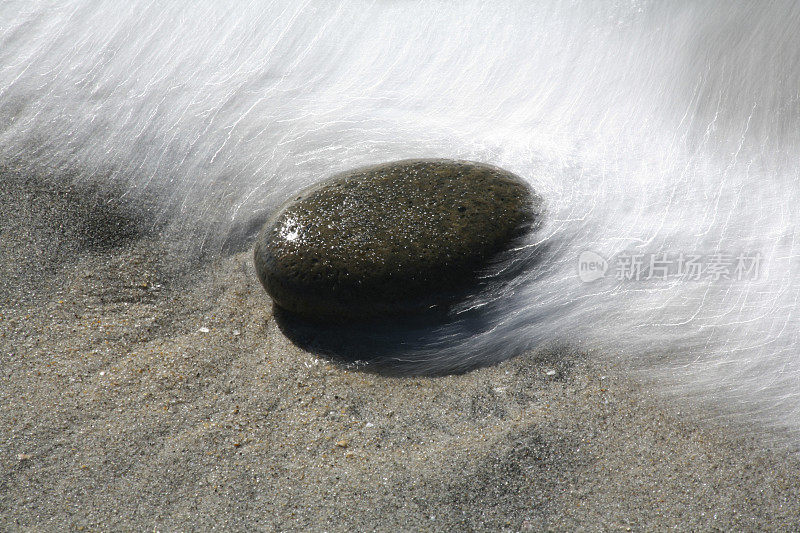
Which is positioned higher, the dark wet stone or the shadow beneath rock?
the dark wet stone

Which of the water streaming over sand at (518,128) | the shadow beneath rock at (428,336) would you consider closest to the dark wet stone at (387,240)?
the shadow beneath rock at (428,336)

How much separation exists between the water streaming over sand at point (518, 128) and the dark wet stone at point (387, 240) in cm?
18

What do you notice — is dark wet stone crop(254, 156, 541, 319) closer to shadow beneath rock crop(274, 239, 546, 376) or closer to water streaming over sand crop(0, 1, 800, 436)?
shadow beneath rock crop(274, 239, 546, 376)

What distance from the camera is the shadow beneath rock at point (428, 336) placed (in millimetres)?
2330

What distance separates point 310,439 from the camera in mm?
2023

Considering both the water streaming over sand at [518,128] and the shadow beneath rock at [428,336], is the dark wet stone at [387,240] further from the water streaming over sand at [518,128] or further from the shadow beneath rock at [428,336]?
the water streaming over sand at [518,128]

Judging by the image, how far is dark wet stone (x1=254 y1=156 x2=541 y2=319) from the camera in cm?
239

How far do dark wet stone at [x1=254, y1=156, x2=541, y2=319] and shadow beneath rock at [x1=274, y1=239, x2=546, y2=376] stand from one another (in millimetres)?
48

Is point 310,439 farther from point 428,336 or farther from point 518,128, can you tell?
point 518,128

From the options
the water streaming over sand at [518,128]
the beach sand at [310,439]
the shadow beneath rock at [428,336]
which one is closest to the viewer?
the beach sand at [310,439]

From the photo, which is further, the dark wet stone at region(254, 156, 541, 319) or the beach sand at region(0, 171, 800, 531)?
the dark wet stone at region(254, 156, 541, 319)

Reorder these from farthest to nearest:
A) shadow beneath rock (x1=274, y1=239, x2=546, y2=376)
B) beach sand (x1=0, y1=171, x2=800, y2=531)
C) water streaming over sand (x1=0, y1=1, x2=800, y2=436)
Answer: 1. water streaming over sand (x1=0, y1=1, x2=800, y2=436)
2. shadow beneath rock (x1=274, y1=239, x2=546, y2=376)
3. beach sand (x1=0, y1=171, x2=800, y2=531)

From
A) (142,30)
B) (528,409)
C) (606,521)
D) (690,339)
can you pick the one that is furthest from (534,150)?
(142,30)

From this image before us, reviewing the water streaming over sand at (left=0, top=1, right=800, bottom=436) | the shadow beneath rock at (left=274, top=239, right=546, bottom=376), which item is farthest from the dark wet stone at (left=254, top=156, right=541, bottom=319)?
the water streaming over sand at (left=0, top=1, right=800, bottom=436)
